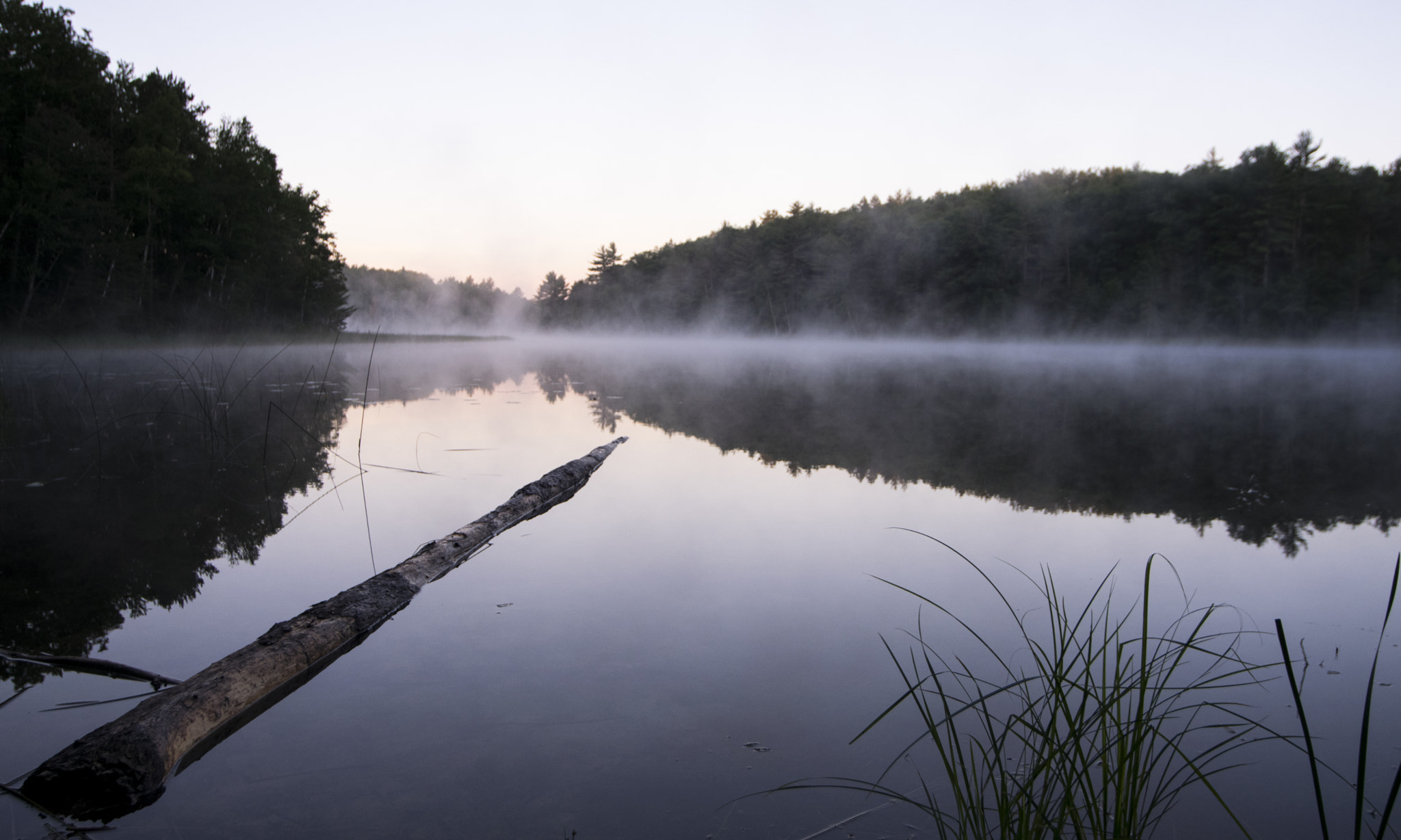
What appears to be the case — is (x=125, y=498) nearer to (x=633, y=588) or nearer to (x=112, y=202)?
(x=633, y=588)

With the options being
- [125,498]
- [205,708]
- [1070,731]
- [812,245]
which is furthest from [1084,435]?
[812,245]

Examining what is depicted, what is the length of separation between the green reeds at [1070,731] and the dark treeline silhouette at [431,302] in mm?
92559

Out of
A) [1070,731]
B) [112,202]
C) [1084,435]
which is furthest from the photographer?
[112,202]

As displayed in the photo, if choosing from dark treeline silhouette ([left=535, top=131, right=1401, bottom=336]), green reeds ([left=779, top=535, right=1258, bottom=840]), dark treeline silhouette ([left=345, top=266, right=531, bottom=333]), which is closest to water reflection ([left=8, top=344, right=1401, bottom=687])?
green reeds ([left=779, top=535, right=1258, bottom=840])

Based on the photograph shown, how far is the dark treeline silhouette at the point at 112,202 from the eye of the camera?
1697 centimetres

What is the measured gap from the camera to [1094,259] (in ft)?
134

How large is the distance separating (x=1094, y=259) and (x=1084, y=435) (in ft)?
131

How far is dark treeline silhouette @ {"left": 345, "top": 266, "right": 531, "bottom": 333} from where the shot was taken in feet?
303

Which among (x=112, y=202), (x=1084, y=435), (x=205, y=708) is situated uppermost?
(x=112, y=202)

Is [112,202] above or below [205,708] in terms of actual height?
above

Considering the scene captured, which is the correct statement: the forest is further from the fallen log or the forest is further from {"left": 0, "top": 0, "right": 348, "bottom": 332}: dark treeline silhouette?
the fallen log

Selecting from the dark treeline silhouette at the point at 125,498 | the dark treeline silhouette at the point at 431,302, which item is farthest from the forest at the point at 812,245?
the dark treeline silhouette at the point at 431,302

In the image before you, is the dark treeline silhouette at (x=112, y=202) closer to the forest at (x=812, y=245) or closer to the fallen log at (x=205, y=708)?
the forest at (x=812, y=245)

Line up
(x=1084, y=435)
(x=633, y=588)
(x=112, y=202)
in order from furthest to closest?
(x=112, y=202), (x=1084, y=435), (x=633, y=588)
